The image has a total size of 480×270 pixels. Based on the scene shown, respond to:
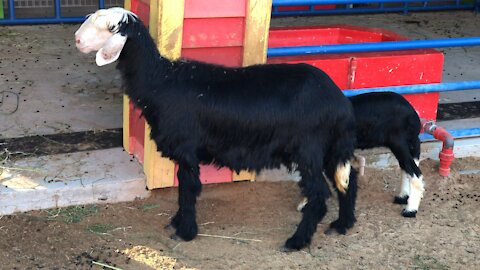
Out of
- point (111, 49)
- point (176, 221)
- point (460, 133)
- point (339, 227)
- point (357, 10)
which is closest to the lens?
point (111, 49)

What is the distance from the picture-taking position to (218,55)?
427 centimetres

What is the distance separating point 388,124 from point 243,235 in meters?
1.11

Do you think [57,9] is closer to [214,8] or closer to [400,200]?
[214,8]

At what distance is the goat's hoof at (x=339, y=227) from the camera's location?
4.16m

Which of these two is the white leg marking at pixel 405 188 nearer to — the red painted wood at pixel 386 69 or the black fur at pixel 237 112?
the red painted wood at pixel 386 69

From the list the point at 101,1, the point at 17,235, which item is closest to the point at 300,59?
the point at 17,235

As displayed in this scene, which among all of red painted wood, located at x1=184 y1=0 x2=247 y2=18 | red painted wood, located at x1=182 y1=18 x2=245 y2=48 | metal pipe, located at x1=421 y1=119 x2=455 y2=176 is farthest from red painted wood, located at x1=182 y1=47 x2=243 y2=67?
metal pipe, located at x1=421 y1=119 x2=455 y2=176

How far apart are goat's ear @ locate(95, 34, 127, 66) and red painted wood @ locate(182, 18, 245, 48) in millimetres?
594

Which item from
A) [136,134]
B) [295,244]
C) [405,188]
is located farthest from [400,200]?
[136,134]

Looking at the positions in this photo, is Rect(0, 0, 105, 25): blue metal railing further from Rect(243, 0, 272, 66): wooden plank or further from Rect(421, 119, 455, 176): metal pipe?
Rect(421, 119, 455, 176): metal pipe

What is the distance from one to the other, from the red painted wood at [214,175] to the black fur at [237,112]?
598 mm

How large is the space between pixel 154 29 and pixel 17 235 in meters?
1.37

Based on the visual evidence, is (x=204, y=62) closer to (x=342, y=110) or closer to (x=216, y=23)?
(x=216, y=23)

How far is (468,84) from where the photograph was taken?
16.2 ft
